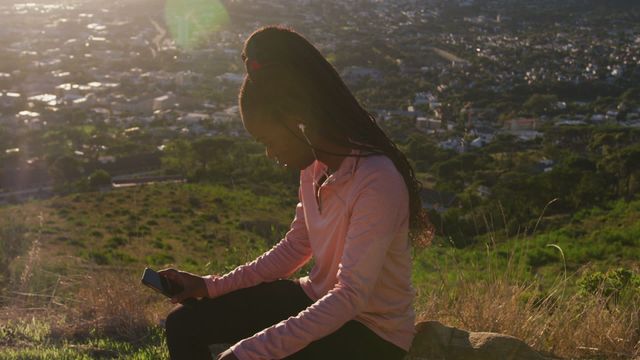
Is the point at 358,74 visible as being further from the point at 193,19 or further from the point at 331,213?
the point at 331,213

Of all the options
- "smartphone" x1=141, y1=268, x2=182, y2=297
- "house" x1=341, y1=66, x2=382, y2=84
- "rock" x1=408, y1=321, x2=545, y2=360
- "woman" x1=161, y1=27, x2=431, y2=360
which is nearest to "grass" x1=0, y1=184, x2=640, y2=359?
"rock" x1=408, y1=321, x2=545, y2=360

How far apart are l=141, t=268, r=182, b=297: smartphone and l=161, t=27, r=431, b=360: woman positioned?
0.27 feet

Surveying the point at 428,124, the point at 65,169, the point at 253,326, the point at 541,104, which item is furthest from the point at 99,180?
the point at 253,326

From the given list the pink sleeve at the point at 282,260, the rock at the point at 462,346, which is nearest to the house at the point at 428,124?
the rock at the point at 462,346

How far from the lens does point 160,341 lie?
2.58m

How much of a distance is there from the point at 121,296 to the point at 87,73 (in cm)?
4110

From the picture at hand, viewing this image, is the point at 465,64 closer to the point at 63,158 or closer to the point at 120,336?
the point at 63,158

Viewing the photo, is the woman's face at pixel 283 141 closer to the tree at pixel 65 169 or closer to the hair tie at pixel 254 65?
the hair tie at pixel 254 65

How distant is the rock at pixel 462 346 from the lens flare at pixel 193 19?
49.2m

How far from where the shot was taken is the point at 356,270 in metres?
1.49

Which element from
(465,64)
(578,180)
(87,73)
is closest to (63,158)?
(578,180)

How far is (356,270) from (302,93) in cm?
38

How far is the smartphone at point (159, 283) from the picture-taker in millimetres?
1805

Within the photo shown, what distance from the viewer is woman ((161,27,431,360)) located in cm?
149
